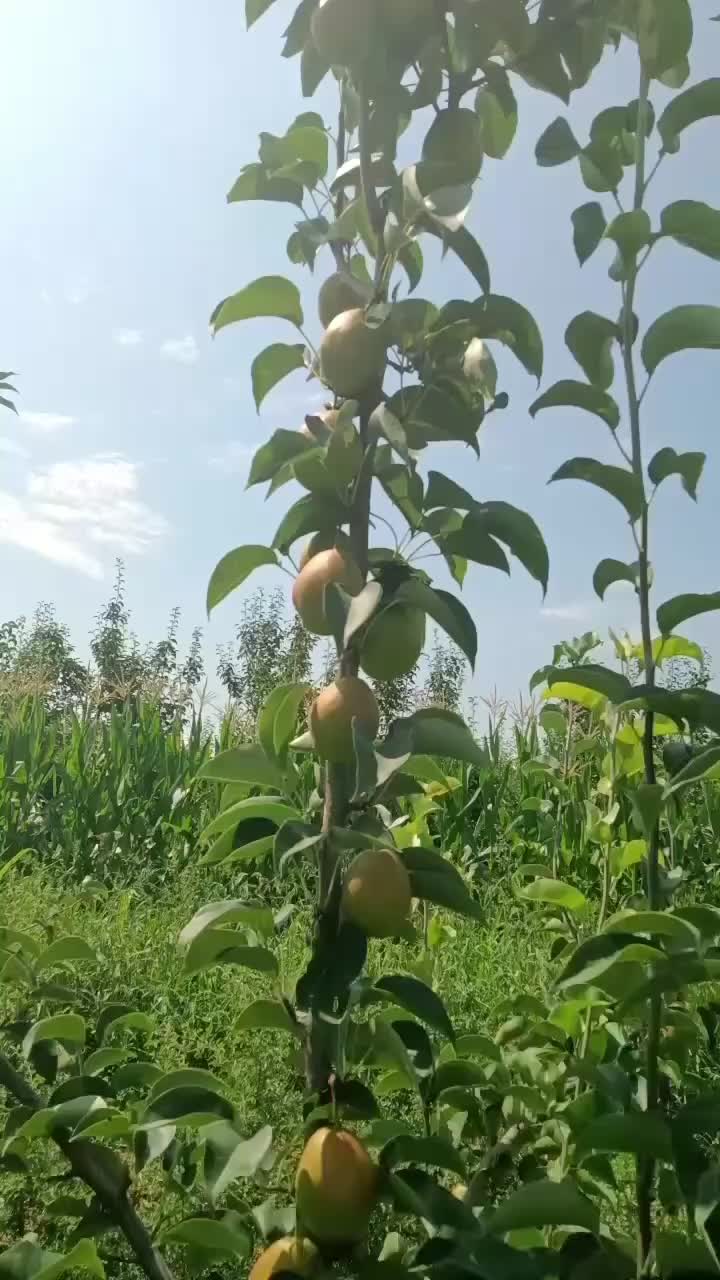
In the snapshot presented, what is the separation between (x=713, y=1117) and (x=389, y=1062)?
0.35m

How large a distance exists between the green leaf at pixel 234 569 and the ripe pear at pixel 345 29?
0.50 m

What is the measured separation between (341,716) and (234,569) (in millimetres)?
269

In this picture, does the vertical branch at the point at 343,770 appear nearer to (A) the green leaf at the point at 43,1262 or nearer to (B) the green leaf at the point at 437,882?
(B) the green leaf at the point at 437,882

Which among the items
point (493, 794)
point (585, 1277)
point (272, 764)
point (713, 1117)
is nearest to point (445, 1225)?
point (585, 1277)

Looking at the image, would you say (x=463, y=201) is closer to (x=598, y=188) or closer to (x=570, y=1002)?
(x=598, y=188)

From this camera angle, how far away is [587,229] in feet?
3.62

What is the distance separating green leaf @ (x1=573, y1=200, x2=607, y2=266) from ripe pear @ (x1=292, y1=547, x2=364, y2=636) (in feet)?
1.54

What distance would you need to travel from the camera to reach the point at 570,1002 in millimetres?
1148

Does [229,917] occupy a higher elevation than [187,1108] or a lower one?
higher

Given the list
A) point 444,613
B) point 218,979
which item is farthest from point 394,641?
point 218,979

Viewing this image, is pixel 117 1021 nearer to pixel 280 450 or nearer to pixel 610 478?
pixel 280 450

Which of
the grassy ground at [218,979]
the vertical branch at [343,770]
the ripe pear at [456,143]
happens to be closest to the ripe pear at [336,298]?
the vertical branch at [343,770]

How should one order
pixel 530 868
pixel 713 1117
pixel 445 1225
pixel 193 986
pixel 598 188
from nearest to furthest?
pixel 713 1117 < pixel 445 1225 < pixel 598 188 < pixel 530 868 < pixel 193 986

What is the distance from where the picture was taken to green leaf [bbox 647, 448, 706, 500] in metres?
1.06
